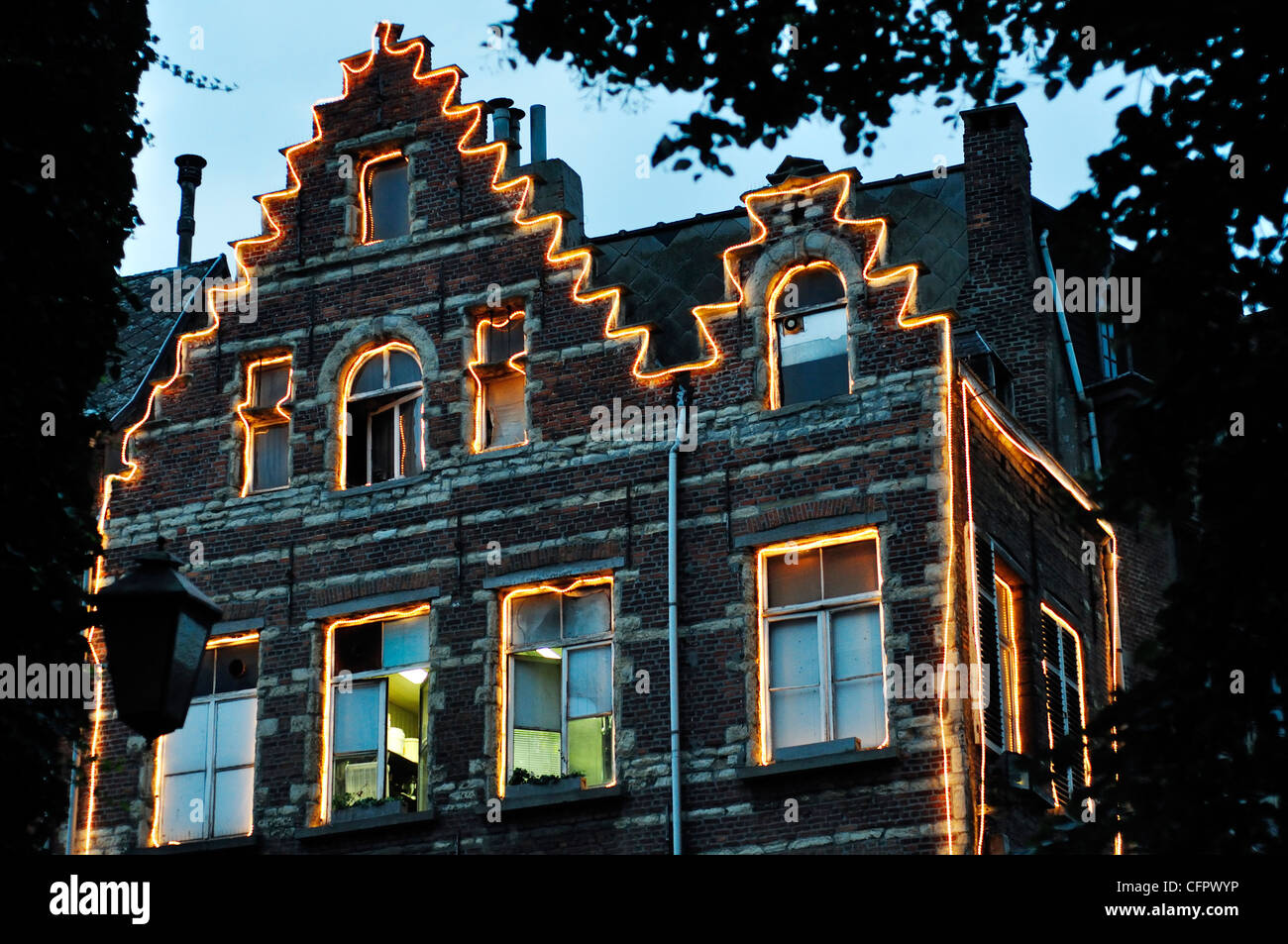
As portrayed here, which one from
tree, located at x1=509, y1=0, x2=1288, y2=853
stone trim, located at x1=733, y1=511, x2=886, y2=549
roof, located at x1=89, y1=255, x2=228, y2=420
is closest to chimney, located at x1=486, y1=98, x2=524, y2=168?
roof, located at x1=89, y1=255, x2=228, y2=420

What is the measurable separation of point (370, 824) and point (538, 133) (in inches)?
400

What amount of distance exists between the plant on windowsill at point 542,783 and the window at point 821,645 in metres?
1.87

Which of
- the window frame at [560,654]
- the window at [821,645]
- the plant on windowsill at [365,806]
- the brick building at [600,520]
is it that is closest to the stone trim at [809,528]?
the brick building at [600,520]

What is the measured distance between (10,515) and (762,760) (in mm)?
8459

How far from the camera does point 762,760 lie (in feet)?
66.8

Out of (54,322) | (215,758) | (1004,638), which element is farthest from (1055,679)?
(54,322)

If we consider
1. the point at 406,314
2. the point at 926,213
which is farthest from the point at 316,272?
the point at 926,213

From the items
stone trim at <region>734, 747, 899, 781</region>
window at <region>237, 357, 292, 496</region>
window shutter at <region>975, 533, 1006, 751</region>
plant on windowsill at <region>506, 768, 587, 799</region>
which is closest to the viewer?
stone trim at <region>734, 747, 899, 781</region>

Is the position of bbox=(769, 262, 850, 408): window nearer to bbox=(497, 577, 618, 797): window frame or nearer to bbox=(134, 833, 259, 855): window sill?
bbox=(497, 577, 618, 797): window frame

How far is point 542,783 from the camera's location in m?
21.2

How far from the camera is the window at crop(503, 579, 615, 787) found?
2130cm

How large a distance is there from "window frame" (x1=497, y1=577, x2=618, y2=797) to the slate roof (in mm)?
3220

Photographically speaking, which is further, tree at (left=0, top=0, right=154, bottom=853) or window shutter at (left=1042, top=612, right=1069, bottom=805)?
window shutter at (left=1042, top=612, right=1069, bottom=805)
